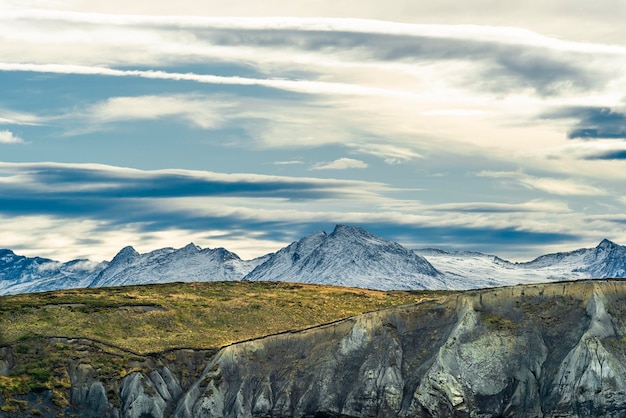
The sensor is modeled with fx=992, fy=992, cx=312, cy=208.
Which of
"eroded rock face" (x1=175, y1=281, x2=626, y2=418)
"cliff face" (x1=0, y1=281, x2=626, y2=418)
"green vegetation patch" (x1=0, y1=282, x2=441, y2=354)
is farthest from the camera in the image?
"green vegetation patch" (x1=0, y1=282, x2=441, y2=354)

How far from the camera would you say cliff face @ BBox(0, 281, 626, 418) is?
134875 mm

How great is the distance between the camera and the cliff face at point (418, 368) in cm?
13488

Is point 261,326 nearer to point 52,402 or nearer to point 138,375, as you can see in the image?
point 138,375

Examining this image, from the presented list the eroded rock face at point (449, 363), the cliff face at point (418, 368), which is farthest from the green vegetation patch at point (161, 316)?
the eroded rock face at point (449, 363)

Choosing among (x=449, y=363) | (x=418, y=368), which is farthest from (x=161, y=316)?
(x=449, y=363)

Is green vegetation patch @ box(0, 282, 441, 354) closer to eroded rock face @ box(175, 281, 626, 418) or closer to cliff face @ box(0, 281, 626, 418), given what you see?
cliff face @ box(0, 281, 626, 418)

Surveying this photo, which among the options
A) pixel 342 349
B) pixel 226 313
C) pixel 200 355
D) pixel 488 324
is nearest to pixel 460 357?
pixel 488 324

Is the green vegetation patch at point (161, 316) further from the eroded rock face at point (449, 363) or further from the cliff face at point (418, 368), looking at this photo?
the eroded rock face at point (449, 363)

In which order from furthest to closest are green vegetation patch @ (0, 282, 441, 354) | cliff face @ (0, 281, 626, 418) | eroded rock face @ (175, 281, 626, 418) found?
1. green vegetation patch @ (0, 282, 441, 354)
2. cliff face @ (0, 281, 626, 418)
3. eroded rock face @ (175, 281, 626, 418)

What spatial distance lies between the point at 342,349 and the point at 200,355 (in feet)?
78.8

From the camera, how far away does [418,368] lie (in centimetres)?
14238

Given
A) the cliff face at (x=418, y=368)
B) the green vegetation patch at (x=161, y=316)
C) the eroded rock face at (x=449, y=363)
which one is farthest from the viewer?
the green vegetation patch at (x=161, y=316)

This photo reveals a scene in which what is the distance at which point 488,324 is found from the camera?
145625 millimetres

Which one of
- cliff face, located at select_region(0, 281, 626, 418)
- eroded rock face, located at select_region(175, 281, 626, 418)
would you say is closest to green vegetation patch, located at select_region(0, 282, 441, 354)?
cliff face, located at select_region(0, 281, 626, 418)
